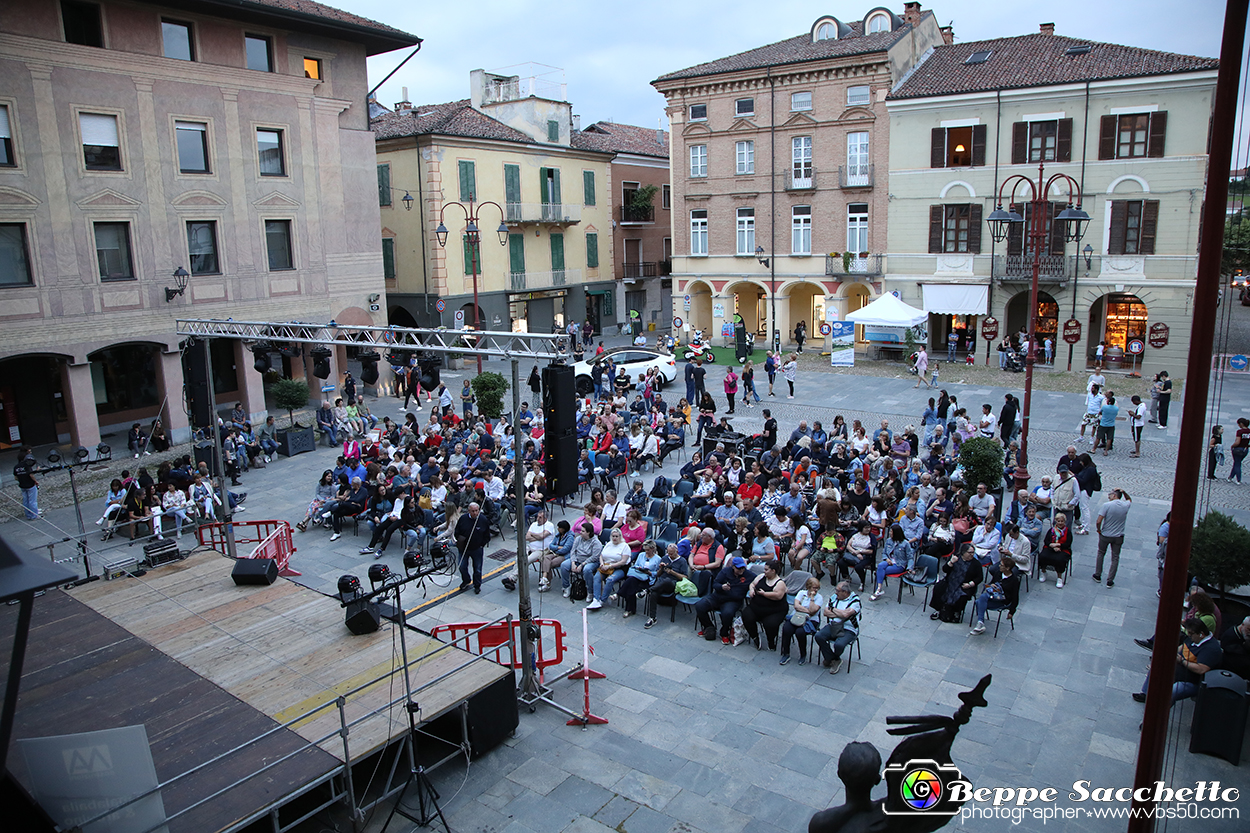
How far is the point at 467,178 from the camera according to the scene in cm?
3638

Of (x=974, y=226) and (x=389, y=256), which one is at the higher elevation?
(x=974, y=226)

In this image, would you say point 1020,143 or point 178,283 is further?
point 1020,143

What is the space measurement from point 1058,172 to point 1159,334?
22.7 ft

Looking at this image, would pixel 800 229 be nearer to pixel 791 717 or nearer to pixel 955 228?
pixel 955 228

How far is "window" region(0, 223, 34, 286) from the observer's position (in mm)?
21422

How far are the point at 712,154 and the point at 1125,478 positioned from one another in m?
25.4

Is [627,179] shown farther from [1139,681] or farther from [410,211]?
[1139,681]

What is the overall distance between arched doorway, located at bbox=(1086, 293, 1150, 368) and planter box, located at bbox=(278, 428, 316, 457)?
28.2 metres

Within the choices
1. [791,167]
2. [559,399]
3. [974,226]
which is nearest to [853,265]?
[974,226]

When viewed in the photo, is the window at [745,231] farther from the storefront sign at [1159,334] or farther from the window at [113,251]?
the window at [113,251]

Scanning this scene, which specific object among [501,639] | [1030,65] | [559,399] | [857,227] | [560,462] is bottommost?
[501,639]

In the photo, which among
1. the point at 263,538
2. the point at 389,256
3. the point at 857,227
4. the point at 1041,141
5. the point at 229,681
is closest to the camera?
the point at 229,681

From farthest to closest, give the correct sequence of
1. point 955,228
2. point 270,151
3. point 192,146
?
point 955,228 → point 270,151 → point 192,146

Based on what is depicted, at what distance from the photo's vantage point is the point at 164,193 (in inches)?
952
